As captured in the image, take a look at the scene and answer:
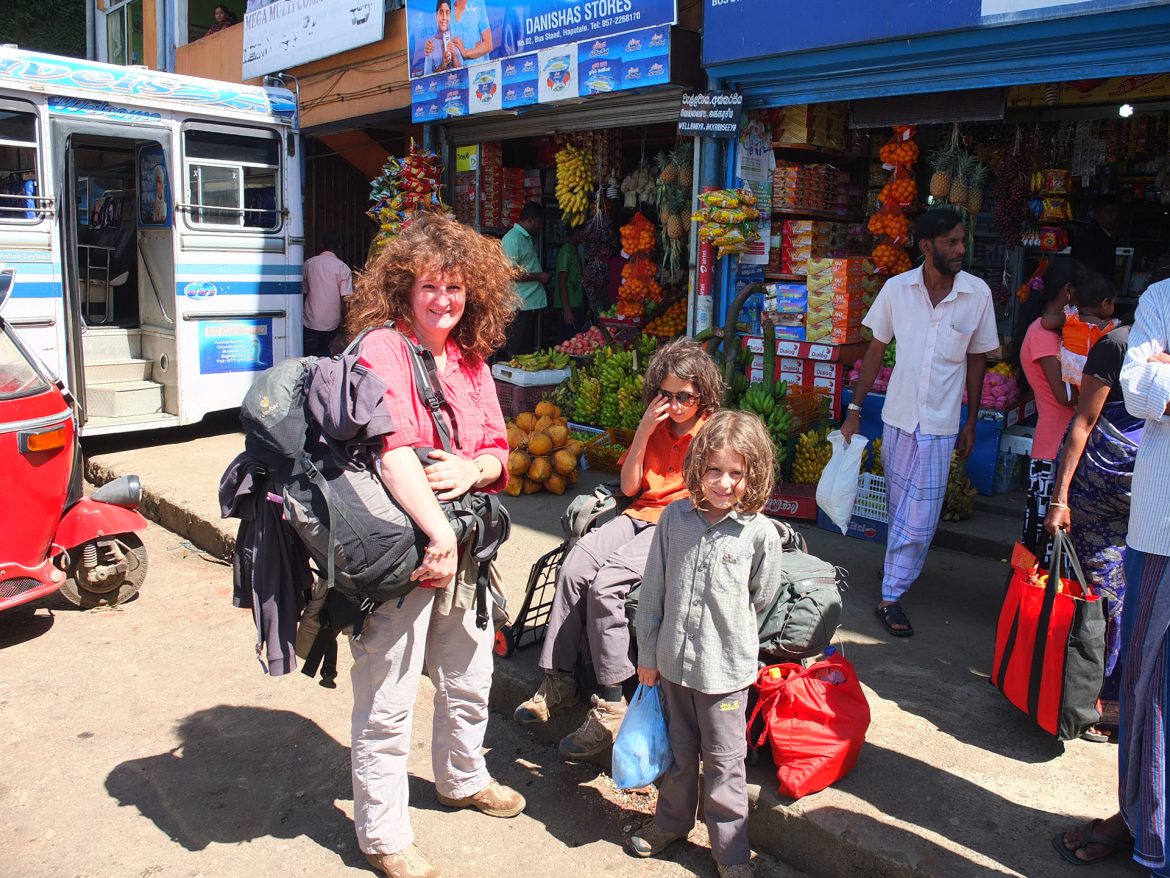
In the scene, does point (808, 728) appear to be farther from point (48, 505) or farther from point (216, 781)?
point (48, 505)

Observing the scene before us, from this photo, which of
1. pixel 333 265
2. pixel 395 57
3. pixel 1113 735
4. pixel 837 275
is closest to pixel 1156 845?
pixel 1113 735

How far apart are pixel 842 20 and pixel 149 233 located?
6.62 m

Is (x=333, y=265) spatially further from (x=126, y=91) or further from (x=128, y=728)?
(x=128, y=728)

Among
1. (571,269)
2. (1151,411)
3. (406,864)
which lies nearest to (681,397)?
(1151,411)

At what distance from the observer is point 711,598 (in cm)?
285

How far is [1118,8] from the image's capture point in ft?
15.6

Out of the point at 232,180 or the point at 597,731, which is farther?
the point at 232,180

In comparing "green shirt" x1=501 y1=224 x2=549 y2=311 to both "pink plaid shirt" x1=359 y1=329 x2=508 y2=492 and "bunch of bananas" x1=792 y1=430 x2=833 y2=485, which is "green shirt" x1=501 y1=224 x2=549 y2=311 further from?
"pink plaid shirt" x1=359 y1=329 x2=508 y2=492

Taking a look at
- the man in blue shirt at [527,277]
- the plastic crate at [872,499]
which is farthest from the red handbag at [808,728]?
the man in blue shirt at [527,277]

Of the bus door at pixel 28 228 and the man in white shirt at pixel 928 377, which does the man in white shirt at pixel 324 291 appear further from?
the man in white shirt at pixel 928 377

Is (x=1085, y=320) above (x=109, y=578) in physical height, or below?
above

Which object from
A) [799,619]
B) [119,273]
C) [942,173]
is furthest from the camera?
[119,273]

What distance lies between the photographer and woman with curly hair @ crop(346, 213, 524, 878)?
8.95 feet

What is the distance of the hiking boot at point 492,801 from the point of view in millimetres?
3322
